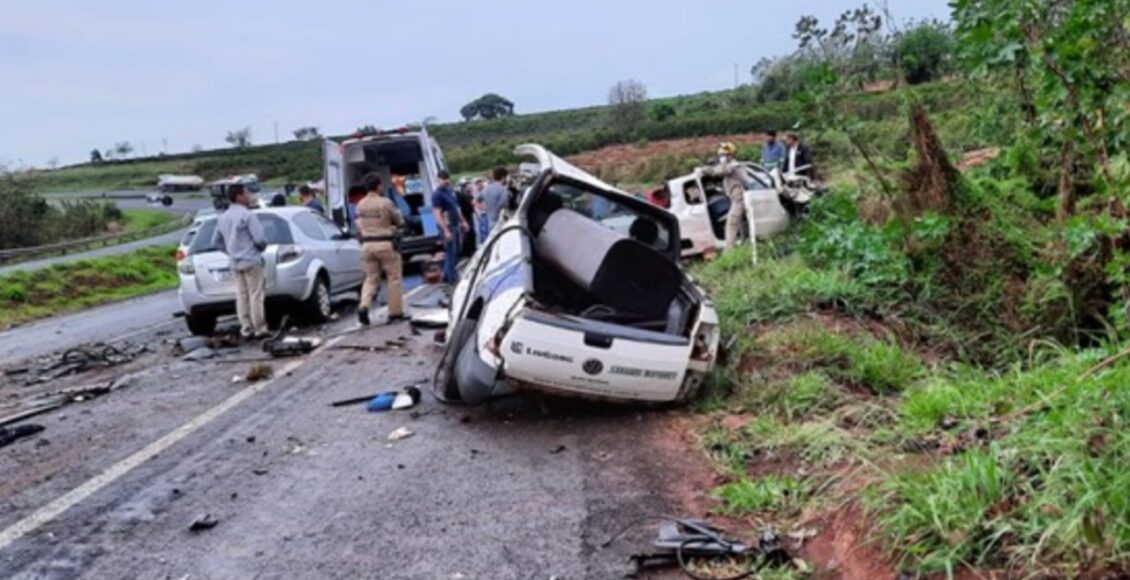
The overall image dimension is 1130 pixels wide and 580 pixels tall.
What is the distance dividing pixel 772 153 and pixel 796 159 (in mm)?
563

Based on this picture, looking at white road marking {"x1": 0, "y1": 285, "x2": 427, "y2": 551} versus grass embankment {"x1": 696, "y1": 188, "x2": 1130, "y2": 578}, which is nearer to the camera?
grass embankment {"x1": 696, "y1": 188, "x2": 1130, "y2": 578}

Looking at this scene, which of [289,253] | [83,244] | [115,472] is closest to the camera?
[115,472]

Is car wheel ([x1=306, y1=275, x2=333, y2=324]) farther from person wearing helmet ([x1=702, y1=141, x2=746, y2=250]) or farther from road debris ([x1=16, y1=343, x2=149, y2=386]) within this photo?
person wearing helmet ([x1=702, y1=141, x2=746, y2=250])

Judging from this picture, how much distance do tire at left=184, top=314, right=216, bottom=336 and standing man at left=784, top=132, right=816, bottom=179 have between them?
8908 mm

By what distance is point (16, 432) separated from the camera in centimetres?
699

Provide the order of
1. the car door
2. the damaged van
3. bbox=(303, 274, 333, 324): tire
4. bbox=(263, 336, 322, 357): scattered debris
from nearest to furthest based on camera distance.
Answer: bbox=(263, 336, 322, 357): scattered debris, bbox=(303, 274, 333, 324): tire, the car door, the damaged van

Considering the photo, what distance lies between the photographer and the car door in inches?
508

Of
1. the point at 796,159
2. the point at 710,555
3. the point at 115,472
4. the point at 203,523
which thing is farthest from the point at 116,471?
the point at 796,159

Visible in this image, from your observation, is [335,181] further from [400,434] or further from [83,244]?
[83,244]

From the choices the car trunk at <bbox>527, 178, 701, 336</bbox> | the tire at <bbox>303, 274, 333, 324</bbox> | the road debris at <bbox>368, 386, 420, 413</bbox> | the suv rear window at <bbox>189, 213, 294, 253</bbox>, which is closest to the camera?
the car trunk at <bbox>527, 178, 701, 336</bbox>

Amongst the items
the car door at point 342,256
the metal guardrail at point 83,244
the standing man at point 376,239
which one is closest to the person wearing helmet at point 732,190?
the standing man at point 376,239

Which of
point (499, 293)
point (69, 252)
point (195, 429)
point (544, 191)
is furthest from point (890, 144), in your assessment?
point (69, 252)

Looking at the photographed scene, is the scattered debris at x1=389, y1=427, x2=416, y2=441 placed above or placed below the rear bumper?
below

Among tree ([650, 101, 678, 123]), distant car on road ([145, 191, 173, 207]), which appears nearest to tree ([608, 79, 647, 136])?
tree ([650, 101, 678, 123])
